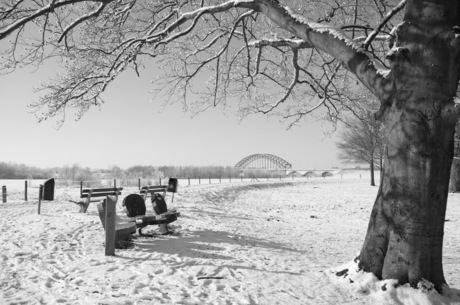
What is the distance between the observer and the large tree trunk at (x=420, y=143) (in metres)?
4.32

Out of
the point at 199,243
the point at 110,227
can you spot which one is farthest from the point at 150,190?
the point at 110,227

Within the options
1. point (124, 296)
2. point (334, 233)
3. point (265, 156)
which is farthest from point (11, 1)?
point (265, 156)

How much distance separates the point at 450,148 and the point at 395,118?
2.48 feet

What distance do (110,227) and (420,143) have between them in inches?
195

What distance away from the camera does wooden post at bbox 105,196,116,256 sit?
19.9 feet

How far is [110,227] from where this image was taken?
20.2ft

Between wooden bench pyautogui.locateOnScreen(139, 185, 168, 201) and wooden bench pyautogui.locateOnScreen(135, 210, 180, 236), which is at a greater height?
wooden bench pyautogui.locateOnScreen(139, 185, 168, 201)

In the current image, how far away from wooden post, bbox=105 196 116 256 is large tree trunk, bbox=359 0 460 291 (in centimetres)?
426

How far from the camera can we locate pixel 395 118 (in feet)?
14.9

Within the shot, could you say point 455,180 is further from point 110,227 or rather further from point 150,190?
point 110,227

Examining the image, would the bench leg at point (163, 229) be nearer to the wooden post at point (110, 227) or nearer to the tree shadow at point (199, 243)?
the tree shadow at point (199, 243)

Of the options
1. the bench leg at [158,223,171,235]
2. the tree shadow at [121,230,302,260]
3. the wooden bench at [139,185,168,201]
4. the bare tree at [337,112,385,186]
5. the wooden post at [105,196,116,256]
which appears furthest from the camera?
the bare tree at [337,112,385,186]

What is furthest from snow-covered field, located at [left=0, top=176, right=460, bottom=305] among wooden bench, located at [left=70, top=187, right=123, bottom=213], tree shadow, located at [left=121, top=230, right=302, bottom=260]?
wooden bench, located at [left=70, top=187, right=123, bottom=213]

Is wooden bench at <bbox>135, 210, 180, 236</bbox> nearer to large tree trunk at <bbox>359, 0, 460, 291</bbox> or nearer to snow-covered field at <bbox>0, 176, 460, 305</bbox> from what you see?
snow-covered field at <bbox>0, 176, 460, 305</bbox>
